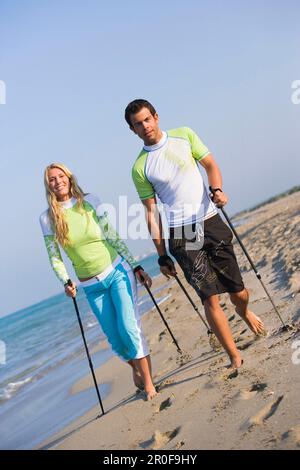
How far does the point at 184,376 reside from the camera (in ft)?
18.4

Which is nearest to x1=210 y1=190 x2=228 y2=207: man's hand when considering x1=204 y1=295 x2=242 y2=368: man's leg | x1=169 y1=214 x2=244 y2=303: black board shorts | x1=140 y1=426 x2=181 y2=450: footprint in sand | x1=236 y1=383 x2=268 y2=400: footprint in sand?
x1=169 y1=214 x2=244 y2=303: black board shorts

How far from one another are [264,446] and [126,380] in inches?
174

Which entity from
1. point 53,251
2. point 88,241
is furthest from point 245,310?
point 53,251

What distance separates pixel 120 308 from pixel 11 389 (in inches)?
271

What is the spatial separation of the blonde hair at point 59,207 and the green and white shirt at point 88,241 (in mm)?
44

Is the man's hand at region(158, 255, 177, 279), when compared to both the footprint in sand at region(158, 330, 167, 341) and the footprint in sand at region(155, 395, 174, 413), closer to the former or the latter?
the footprint in sand at region(155, 395, 174, 413)

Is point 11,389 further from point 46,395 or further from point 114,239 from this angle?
point 114,239

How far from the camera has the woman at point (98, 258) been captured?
5.33 metres

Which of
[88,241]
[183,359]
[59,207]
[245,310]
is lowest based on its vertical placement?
[183,359]

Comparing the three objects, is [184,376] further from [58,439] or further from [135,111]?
[135,111]

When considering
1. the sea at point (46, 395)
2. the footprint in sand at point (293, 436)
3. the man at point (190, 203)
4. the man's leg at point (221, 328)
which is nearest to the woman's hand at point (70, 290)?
the man at point (190, 203)

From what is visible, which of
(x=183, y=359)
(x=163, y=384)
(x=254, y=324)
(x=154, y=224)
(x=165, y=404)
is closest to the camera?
(x=165, y=404)

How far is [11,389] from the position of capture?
1130 cm
